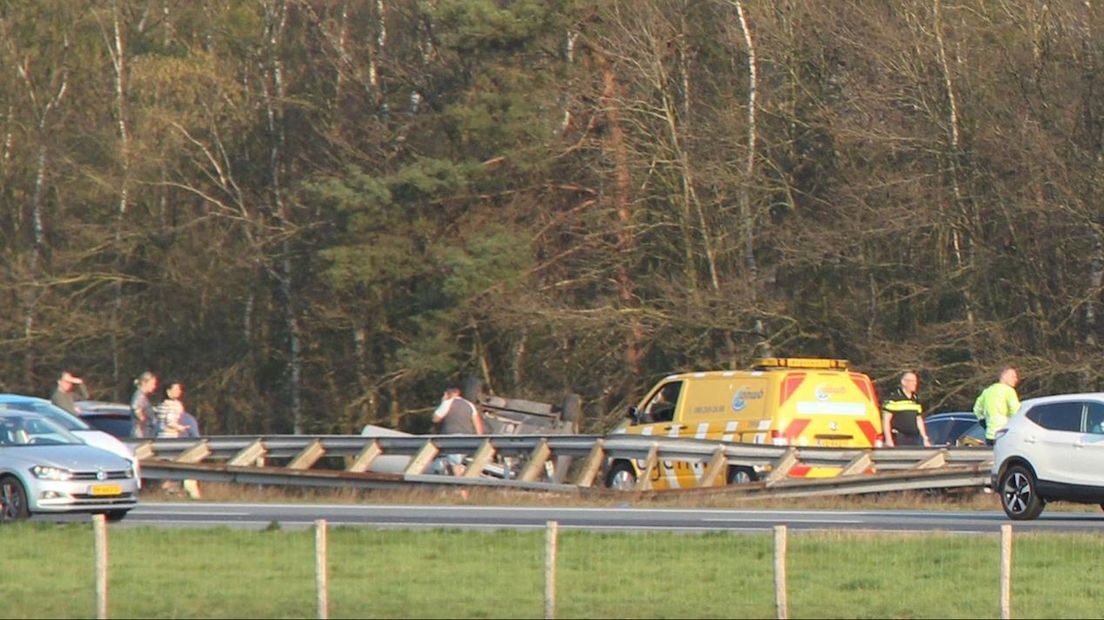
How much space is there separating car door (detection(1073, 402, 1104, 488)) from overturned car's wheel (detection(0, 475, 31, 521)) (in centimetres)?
1068

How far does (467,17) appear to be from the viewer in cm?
4334

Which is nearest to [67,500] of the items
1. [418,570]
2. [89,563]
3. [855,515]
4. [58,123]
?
[89,563]

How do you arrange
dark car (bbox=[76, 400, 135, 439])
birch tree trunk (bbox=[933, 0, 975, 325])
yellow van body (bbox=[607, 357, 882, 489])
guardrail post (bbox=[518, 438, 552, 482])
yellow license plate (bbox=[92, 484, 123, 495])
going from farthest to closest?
birch tree trunk (bbox=[933, 0, 975, 325]), dark car (bbox=[76, 400, 135, 439]), guardrail post (bbox=[518, 438, 552, 482]), yellow van body (bbox=[607, 357, 882, 489]), yellow license plate (bbox=[92, 484, 123, 495])

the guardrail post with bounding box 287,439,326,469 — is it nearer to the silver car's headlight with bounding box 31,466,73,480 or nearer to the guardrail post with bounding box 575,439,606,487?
the guardrail post with bounding box 575,439,606,487

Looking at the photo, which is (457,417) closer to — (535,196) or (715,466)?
(715,466)

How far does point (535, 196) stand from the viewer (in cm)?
4453

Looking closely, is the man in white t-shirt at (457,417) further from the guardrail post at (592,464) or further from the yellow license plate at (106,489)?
the yellow license plate at (106,489)

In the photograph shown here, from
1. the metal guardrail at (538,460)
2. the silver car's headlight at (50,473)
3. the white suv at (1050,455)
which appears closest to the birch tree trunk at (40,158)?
the metal guardrail at (538,460)

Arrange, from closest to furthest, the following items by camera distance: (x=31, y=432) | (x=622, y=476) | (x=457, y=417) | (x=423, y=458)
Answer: (x=31, y=432), (x=622, y=476), (x=423, y=458), (x=457, y=417)

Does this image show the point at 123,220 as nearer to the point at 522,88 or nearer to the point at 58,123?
the point at 58,123

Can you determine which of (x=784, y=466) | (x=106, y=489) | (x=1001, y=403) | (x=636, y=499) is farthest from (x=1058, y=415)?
(x=106, y=489)

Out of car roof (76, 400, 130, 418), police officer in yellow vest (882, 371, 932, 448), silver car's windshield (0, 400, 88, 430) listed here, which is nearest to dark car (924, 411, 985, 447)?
police officer in yellow vest (882, 371, 932, 448)

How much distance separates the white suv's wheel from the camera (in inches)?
883

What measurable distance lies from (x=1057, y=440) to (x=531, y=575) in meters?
8.00
